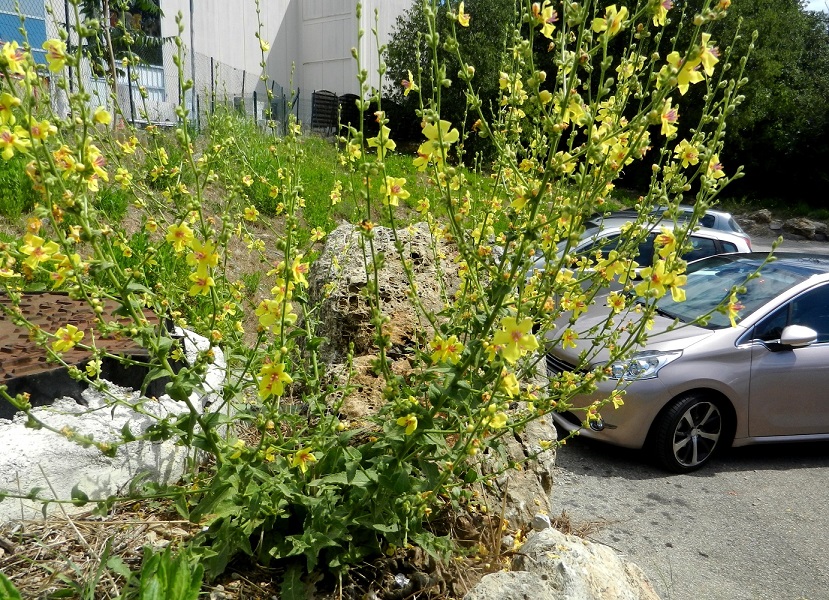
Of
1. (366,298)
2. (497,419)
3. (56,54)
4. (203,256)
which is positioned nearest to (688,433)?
(366,298)

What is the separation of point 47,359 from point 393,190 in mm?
1396

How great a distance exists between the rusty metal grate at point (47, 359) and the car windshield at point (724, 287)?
3.84m

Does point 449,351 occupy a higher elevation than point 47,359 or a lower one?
higher

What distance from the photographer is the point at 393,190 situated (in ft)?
7.14

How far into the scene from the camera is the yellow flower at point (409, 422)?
202 centimetres

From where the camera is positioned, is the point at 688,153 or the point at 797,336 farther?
the point at 797,336

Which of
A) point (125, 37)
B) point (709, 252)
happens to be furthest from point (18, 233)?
point (709, 252)

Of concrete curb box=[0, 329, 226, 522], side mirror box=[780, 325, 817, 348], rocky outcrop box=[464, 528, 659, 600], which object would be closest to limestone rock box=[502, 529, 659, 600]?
rocky outcrop box=[464, 528, 659, 600]

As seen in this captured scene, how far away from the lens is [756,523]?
15.1ft

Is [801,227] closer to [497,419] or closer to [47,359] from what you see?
[497,419]

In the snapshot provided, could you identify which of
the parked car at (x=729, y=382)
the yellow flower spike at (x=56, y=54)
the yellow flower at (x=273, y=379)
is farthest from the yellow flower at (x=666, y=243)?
the parked car at (x=729, y=382)

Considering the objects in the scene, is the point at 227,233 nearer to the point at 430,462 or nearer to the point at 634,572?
the point at 430,462

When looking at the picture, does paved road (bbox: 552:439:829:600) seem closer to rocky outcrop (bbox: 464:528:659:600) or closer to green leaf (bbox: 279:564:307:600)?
rocky outcrop (bbox: 464:528:659:600)

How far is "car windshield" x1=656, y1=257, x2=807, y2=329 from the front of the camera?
17.6 feet
